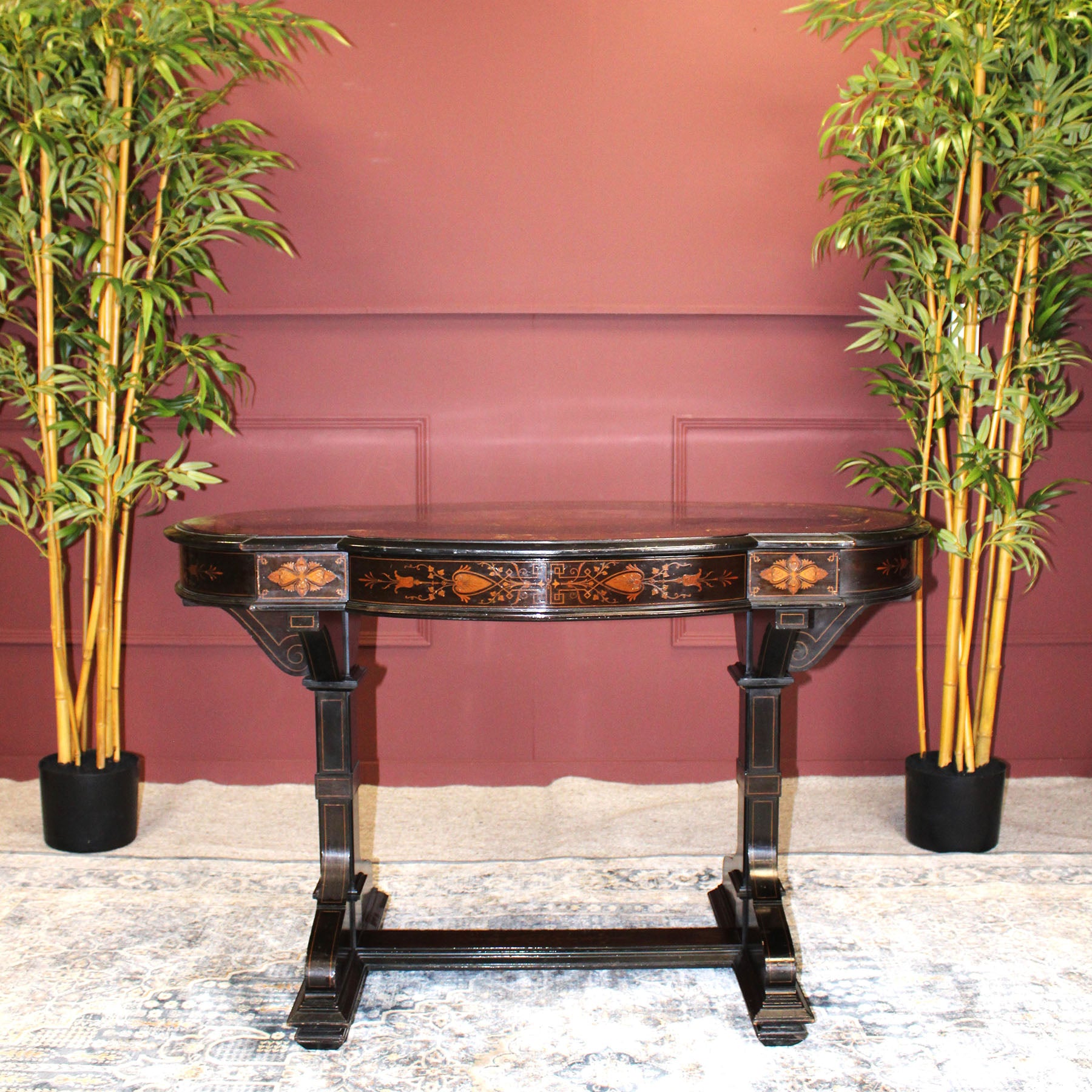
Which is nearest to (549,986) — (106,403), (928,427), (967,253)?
(928,427)

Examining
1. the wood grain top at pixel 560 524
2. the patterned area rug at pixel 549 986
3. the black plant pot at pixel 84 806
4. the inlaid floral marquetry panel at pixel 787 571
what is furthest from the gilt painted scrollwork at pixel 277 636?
the black plant pot at pixel 84 806

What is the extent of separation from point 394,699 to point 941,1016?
1714 mm

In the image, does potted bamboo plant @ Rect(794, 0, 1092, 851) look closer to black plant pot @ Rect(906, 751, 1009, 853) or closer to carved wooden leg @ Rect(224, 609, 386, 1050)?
black plant pot @ Rect(906, 751, 1009, 853)

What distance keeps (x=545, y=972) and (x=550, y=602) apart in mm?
832

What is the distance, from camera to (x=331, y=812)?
186 centimetres

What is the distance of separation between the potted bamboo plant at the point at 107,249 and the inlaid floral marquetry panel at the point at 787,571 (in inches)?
59.1

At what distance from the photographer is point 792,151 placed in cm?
278

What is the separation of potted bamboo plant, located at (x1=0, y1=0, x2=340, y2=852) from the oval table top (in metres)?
0.89

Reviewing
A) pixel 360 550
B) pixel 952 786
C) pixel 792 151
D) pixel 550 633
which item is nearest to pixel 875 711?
pixel 952 786

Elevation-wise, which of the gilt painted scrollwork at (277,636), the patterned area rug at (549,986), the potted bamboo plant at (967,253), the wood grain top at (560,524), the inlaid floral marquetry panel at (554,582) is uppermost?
the potted bamboo plant at (967,253)

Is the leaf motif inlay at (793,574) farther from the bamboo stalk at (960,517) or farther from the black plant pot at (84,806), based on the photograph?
the black plant pot at (84,806)

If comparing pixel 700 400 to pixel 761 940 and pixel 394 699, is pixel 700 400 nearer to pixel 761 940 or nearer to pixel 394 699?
pixel 394 699

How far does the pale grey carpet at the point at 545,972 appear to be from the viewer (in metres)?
1.63

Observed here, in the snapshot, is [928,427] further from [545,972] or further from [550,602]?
[545,972]
